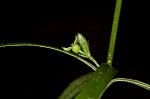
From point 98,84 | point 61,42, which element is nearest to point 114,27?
point 98,84

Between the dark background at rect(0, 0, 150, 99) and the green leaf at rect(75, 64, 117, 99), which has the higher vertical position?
the green leaf at rect(75, 64, 117, 99)

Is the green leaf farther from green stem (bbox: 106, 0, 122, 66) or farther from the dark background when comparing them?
the dark background

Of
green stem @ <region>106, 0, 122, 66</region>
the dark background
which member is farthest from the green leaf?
the dark background

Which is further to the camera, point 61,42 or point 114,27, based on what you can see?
point 61,42

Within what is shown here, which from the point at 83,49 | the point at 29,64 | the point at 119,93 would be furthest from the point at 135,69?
the point at 83,49

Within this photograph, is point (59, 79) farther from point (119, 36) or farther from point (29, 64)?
point (119, 36)

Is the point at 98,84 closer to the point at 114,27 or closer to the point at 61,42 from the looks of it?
the point at 114,27
